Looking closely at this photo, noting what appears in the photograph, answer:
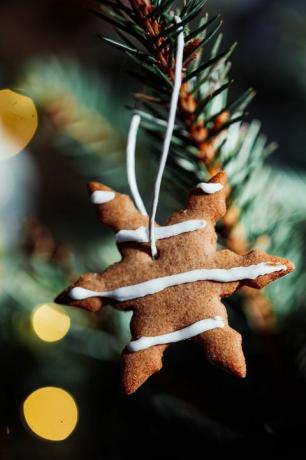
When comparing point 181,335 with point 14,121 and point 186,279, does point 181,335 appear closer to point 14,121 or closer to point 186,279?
point 186,279

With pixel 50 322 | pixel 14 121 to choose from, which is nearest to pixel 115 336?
pixel 50 322

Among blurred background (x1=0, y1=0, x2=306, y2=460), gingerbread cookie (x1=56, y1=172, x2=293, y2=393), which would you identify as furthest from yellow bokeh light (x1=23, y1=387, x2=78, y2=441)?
gingerbread cookie (x1=56, y1=172, x2=293, y2=393)

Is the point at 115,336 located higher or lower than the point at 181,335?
lower

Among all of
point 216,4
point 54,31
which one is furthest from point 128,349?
point 54,31

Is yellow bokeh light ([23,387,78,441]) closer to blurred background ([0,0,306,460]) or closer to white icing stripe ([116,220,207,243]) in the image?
blurred background ([0,0,306,460])

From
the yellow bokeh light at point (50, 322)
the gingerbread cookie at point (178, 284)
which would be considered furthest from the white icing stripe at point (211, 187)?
the yellow bokeh light at point (50, 322)

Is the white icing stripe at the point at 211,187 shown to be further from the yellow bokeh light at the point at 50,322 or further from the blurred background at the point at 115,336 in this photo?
the yellow bokeh light at the point at 50,322
